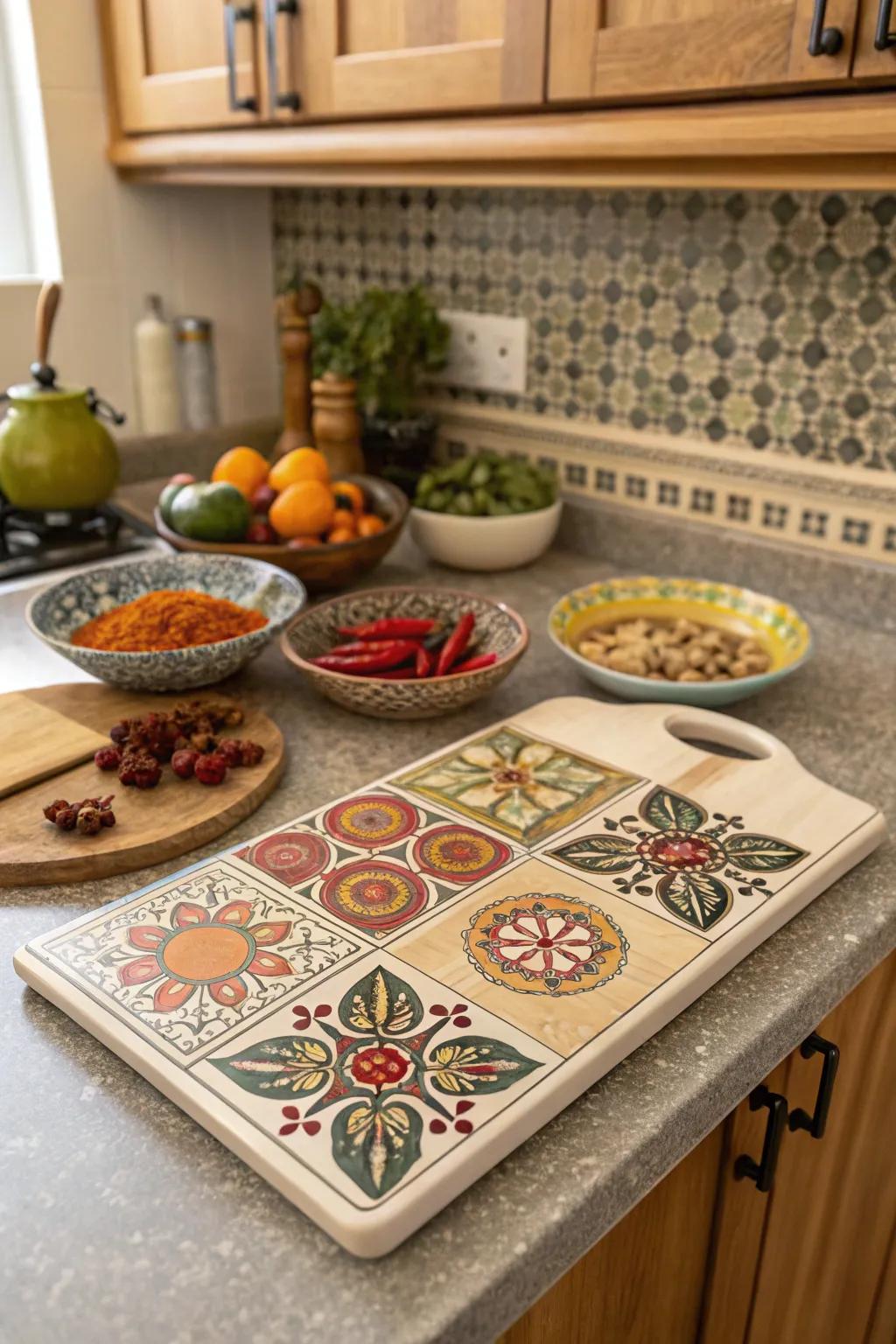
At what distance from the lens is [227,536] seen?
1312mm

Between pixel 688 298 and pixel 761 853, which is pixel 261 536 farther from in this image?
pixel 761 853

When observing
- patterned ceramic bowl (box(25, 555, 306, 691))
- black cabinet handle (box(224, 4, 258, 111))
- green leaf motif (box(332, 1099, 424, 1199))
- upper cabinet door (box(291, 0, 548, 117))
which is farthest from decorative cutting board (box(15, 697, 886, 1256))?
black cabinet handle (box(224, 4, 258, 111))

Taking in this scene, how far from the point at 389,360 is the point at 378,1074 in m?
1.18

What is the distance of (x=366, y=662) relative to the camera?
3.52 feet

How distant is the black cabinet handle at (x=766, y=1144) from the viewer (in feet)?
2.43

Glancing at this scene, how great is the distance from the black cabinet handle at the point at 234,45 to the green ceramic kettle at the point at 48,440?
0.33 meters

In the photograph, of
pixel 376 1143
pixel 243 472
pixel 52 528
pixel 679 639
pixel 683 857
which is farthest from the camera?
pixel 52 528

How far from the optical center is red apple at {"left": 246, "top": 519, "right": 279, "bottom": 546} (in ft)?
4.37

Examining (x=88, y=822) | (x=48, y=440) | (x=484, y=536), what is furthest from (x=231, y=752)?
A: (x=48, y=440)

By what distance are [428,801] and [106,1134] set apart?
36cm

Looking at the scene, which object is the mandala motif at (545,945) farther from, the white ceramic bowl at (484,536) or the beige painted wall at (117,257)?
the beige painted wall at (117,257)

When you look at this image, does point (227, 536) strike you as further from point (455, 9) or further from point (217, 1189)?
point (217, 1189)

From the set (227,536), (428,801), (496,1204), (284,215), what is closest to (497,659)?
(428,801)

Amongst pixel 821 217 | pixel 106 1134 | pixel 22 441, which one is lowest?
pixel 106 1134
